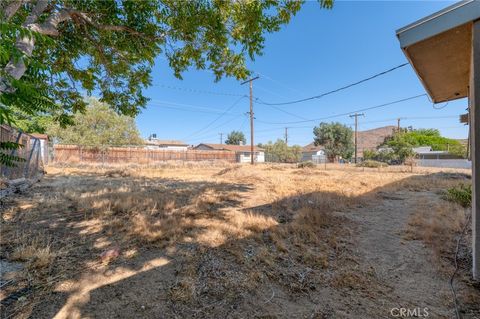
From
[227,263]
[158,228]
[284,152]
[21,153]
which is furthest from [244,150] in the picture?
[227,263]

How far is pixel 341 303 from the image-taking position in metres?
2.24

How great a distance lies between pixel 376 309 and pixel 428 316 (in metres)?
0.43

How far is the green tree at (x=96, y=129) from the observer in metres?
24.4

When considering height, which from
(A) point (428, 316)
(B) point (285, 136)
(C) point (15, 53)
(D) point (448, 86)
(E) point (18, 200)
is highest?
(B) point (285, 136)

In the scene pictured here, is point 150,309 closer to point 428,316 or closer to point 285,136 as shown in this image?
point 428,316

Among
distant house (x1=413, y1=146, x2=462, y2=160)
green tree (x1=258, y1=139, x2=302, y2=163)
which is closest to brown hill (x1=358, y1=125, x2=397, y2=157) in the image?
distant house (x1=413, y1=146, x2=462, y2=160)

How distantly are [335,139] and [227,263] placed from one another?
42.9 metres

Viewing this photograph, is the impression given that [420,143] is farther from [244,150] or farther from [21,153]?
[21,153]

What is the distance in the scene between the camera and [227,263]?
2.89 metres

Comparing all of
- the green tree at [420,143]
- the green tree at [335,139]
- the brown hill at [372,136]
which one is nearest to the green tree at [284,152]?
the green tree at [335,139]

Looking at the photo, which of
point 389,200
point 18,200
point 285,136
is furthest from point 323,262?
point 285,136

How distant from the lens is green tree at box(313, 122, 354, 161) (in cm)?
4125

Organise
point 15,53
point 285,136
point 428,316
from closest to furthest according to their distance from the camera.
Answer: point 15,53
point 428,316
point 285,136

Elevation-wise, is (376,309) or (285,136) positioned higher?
(285,136)
